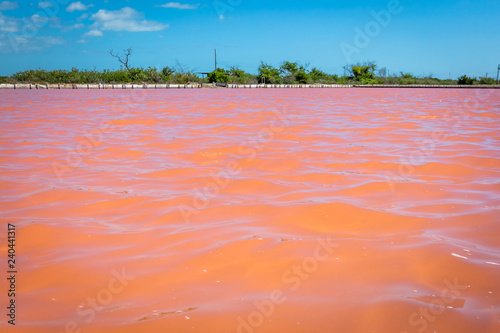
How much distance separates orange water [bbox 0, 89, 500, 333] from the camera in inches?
51.0

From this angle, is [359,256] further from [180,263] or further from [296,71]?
[296,71]

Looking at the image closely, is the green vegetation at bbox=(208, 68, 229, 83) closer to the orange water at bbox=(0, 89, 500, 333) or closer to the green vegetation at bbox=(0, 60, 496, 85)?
the green vegetation at bbox=(0, 60, 496, 85)

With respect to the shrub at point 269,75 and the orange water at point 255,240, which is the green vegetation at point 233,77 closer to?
the shrub at point 269,75

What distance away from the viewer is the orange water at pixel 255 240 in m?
A: 1.30

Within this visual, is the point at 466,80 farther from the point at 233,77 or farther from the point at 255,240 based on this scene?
the point at 255,240

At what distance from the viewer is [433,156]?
12.4ft

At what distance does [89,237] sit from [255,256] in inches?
35.0

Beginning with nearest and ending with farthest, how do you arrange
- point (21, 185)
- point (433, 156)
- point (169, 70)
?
point (21, 185), point (433, 156), point (169, 70)

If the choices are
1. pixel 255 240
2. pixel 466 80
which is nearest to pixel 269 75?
pixel 466 80

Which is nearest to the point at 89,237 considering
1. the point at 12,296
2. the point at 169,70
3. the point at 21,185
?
the point at 12,296

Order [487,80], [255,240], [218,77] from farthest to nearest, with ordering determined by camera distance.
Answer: [487,80] < [218,77] < [255,240]

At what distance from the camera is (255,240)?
6.18 ft

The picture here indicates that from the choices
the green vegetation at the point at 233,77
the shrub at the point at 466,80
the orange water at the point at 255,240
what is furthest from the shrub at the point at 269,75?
the orange water at the point at 255,240

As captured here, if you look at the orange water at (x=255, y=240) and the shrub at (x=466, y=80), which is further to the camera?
the shrub at (x=466, y=80)
